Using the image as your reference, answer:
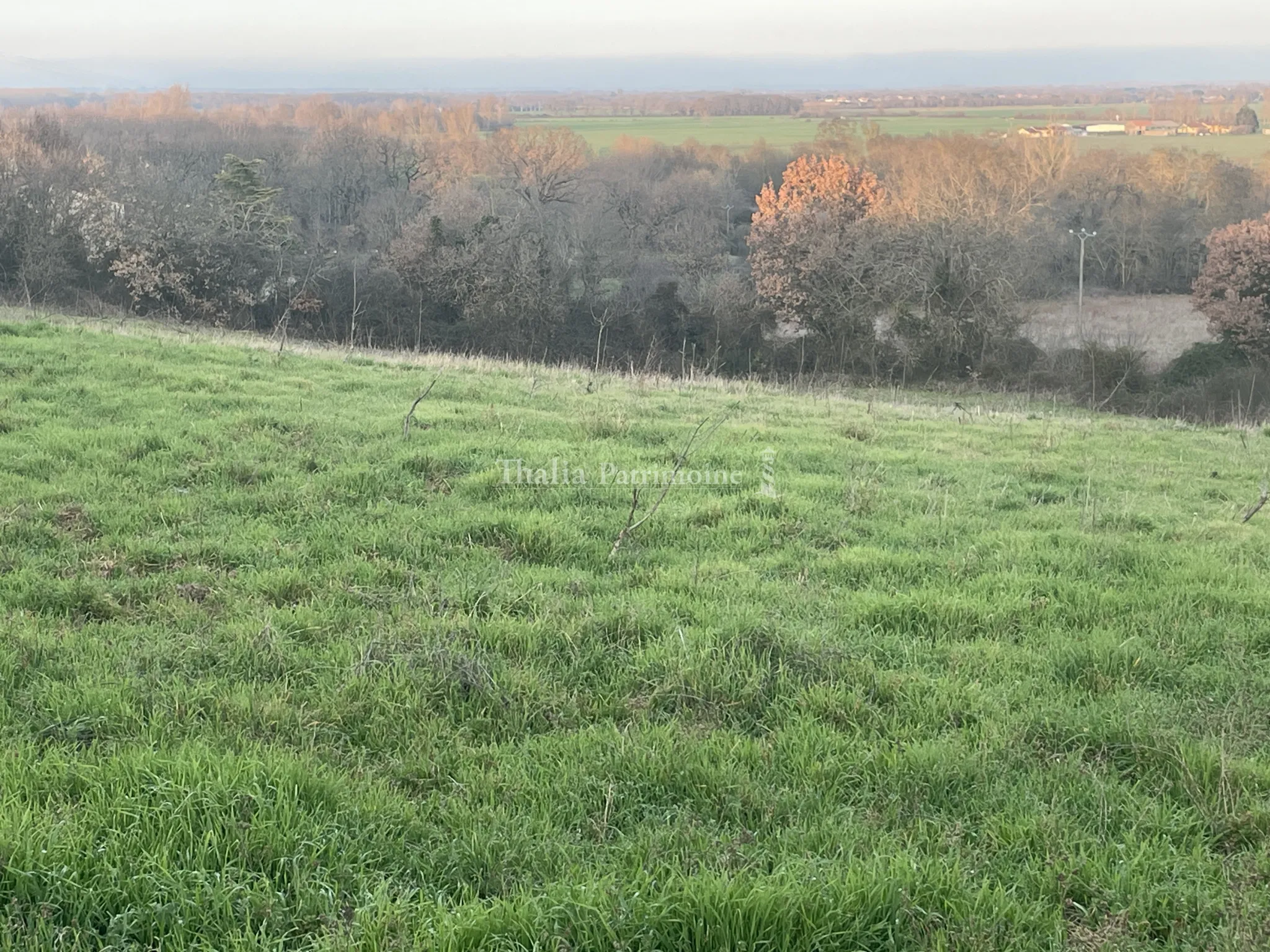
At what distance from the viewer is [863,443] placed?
11.5m

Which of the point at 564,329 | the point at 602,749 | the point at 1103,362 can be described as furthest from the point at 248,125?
the point at 602,749

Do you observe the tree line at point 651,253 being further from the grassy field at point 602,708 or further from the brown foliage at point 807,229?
the grassy field at point 602,708

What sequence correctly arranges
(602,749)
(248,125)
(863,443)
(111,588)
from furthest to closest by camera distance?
1. (248,125)
2. (863,443)
3. (111,588)
4. (602,749)

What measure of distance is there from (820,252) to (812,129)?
6009 cm

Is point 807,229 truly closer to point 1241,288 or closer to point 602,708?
point 1241,288

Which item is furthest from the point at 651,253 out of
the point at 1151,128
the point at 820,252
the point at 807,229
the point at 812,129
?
the point at 1151,128

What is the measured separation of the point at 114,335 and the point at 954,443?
528 inches

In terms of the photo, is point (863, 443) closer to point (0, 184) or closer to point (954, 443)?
point (954, 443)

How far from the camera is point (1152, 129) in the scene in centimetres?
7675

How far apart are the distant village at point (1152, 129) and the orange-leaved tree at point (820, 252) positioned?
108ft

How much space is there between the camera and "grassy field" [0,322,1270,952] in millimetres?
2908

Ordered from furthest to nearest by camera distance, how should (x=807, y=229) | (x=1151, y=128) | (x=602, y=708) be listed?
1. (x=1151, y=128)
2. (x=807, y=229)
3. (x=602, y=708)

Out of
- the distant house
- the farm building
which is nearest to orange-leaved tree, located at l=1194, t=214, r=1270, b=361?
the distant house

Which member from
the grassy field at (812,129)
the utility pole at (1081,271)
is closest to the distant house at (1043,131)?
the grassy field at (812,129)
